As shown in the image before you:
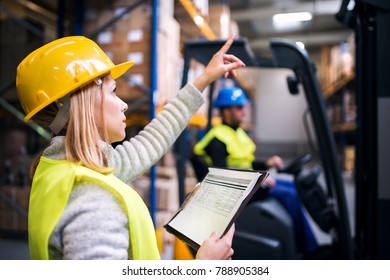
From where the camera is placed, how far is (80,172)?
2.65ft

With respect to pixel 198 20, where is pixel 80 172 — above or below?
below

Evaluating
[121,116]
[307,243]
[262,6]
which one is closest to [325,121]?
[307,243]

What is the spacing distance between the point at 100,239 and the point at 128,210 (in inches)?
3.4

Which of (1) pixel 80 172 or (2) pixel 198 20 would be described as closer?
(1) pixel 80 172

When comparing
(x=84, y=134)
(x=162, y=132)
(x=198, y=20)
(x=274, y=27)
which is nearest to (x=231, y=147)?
(x=162, y=132)

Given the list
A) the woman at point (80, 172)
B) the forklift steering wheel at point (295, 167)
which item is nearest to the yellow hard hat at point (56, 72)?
the woman at point (80, 172)

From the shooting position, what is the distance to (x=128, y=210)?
0.81m

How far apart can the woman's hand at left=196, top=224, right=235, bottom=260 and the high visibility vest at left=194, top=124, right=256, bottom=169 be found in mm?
1589

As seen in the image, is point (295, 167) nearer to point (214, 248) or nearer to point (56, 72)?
point (214, 248)

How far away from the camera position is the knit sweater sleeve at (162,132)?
123cm

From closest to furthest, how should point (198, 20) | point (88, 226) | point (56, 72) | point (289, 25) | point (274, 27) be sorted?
point (88, 226)
point (56, 72)
point (198, 20)
point (289, 25)
point (274, 27)

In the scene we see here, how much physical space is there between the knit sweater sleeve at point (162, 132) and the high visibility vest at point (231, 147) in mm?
1213

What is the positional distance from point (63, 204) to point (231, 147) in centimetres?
185
